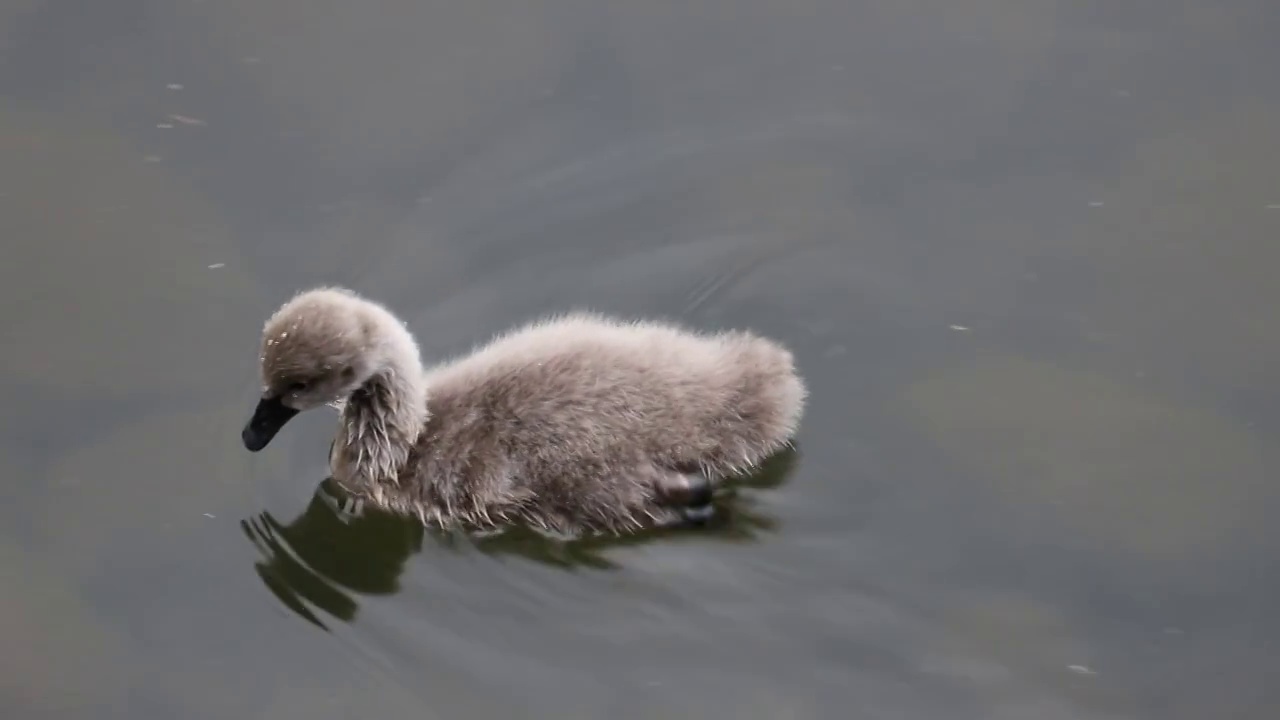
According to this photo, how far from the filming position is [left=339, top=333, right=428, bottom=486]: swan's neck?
6879 millimetres

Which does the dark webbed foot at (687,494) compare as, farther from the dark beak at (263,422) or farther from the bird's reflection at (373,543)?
the dark beak at (263,422)

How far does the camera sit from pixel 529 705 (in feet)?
20.3

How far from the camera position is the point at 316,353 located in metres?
6.70

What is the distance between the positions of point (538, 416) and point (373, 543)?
79 centimetres

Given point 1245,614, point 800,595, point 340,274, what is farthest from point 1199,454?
point 340,274

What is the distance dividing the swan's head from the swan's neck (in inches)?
2.1

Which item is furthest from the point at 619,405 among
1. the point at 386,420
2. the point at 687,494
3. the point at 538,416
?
the point at 386,420

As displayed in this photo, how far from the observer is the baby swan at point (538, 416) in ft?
22.1

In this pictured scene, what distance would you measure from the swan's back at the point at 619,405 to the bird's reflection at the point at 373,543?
0.19m

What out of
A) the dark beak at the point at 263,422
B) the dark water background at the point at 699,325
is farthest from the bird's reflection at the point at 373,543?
the dark beak at the point at 263,422

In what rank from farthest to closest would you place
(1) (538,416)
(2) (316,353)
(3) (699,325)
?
(3) (699,325)
(1) (538,416)
(2) (316,353)

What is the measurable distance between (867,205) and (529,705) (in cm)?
297

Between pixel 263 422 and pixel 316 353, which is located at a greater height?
pixel 316 353

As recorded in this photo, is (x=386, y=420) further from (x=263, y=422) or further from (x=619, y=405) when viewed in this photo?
(x=619, y=405)
